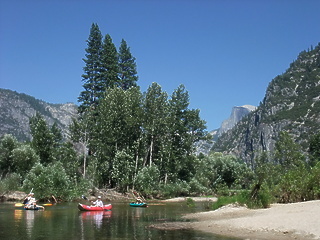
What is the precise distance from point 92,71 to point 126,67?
7.54 metres

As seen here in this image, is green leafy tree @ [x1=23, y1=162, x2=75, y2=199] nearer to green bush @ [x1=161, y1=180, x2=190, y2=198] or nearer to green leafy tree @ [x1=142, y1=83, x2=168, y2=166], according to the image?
green bush @ [x1=161, y1=180, x2=190, y2=198]

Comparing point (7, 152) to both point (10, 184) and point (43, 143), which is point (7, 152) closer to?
point (43, 143)

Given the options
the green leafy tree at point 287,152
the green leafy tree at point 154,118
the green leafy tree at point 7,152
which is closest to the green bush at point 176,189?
the green leafy tree at point 154,118

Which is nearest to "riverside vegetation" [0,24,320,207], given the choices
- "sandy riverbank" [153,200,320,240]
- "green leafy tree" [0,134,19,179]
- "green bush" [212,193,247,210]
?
"green leafy tree" [0,134,19,179]

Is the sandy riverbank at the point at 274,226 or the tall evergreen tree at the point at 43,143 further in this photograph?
the tall evergreen tree at the point at 43,143

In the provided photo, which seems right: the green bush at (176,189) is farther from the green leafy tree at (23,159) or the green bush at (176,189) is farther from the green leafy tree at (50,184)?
the green leafy tree at (23,159)

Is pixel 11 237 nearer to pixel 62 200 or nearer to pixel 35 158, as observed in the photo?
pixel 62 200

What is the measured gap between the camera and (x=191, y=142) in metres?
63.2

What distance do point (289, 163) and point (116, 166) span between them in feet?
89.0

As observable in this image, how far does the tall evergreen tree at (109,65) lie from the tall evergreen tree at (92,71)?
93 centimetres

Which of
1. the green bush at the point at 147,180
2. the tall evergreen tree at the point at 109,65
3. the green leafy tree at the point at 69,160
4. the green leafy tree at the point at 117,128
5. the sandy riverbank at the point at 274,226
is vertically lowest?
the sandy riverbank at the point at 274,226

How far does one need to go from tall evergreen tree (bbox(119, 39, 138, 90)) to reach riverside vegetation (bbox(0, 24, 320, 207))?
8.08 feet

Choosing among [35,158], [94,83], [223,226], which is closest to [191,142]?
[94,83]

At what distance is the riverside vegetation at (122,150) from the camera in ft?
168
